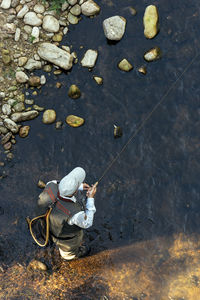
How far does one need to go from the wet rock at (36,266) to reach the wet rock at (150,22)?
6606 mm

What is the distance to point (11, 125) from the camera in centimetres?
820

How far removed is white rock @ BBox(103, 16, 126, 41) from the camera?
8555mm

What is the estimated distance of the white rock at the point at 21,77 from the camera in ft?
27.6

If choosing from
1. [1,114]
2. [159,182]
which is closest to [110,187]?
[159,182]

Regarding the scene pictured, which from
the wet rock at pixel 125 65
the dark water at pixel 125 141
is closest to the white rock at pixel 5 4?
the dark water at pixel 125 141

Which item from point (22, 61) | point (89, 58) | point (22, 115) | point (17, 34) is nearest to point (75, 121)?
point (22, 115)

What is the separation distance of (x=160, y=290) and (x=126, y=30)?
22.5ft

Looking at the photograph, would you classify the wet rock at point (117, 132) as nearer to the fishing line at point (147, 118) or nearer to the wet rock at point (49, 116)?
the fishing line at point (147, 118)

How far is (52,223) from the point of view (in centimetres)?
544

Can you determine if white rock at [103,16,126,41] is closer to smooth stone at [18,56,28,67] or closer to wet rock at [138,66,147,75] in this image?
wet rock at [138,66,147,75]

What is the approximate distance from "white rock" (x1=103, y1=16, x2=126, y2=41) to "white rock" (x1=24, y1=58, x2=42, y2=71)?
2.13 m

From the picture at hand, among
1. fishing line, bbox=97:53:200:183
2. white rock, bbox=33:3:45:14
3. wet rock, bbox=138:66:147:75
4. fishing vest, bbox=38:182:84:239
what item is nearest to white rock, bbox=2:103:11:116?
white rock, bbox=33:3:45:14

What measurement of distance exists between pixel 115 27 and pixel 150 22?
3.20ft

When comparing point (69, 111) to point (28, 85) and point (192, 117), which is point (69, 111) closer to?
point (28, 85)
